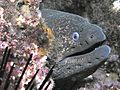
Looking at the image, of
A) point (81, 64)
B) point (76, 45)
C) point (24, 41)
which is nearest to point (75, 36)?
point (76, 45)

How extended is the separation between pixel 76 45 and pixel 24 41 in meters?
2.16

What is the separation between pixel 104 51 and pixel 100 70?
2.51m

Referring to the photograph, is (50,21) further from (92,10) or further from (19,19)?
(92,10)

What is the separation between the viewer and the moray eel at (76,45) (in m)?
4.89

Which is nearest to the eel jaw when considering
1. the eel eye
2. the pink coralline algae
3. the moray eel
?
the moray eel

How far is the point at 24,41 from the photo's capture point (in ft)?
10.2

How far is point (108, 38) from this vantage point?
8148mm

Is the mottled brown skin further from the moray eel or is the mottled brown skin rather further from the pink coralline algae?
the pink coralline algae

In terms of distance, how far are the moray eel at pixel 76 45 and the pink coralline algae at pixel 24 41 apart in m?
1.41

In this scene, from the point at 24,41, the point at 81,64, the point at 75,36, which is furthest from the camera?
the point at 75,36

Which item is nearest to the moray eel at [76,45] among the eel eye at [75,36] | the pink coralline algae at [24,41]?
the eel eye at [75,36]

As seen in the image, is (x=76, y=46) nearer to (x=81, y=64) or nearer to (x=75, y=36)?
(x=75, y=36)

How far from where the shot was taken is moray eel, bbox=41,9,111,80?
4887 mm

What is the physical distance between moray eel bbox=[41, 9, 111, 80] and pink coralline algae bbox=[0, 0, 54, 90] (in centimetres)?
141
